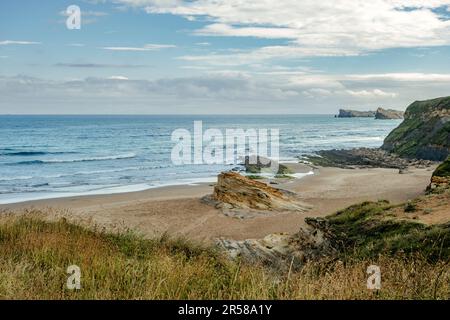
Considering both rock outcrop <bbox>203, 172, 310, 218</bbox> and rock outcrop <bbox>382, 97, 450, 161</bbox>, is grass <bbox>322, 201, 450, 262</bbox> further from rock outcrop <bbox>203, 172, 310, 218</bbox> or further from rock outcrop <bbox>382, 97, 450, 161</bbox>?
rock outcrop <bbox>382, 97, 450, 161</bbox>

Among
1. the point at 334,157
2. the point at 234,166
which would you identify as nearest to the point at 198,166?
the point at 234,166

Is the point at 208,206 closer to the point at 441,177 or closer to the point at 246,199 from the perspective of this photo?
the point at 246,199

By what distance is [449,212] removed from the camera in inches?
577

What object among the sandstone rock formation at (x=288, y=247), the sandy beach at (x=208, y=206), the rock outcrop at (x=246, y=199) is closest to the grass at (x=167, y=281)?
the sandstone rock formation at (x=288, y=247)

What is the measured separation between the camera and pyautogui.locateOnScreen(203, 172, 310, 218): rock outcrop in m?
25.7

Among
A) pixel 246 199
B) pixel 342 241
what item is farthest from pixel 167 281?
pixel 246 199

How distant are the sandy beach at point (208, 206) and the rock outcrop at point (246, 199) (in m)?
0.73

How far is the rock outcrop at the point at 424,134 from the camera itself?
54250mm

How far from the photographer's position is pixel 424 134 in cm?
6212

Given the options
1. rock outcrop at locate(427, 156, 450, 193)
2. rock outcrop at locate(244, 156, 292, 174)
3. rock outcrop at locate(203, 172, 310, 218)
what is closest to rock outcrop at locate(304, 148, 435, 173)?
rock outcrop at locate(244, 156, 292, 174)

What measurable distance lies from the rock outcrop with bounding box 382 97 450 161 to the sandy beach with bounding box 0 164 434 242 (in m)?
12.7

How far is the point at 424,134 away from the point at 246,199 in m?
43.7
